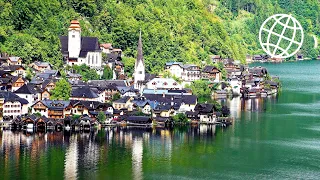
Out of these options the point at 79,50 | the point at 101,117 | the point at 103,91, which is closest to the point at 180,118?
the point at 101,117

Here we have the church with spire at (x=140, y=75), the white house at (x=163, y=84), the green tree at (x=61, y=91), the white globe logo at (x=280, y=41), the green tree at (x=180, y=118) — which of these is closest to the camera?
the green tree at (x=180, y=118)

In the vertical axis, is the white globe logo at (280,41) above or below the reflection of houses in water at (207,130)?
above

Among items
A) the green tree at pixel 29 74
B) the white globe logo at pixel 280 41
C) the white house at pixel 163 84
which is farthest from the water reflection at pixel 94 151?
the white globe logo at pixel 280 41

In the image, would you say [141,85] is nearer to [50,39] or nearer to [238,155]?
[50,39]

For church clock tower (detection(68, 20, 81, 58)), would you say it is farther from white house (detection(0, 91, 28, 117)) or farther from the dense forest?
white house (detection(0, 91, 28, 117))

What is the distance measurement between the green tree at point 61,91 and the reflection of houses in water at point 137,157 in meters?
5.40

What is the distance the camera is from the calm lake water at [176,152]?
21.9 metres

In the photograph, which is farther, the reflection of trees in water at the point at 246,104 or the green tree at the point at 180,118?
the reflection of trees in water at the point at 246,104

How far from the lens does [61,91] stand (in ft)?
103

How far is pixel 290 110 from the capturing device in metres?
34.8

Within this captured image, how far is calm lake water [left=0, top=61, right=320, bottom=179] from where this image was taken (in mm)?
21922

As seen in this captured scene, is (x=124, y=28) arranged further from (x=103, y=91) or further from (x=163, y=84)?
(x=103, y=91)

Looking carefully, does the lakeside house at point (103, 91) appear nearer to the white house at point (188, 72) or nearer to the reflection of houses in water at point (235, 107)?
the white house at point (188, 72)

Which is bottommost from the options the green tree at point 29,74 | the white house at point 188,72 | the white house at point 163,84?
the white house at point 163,84
